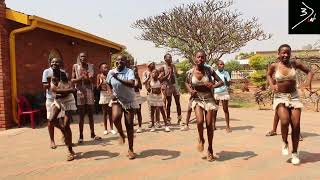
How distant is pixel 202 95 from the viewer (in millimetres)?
7035

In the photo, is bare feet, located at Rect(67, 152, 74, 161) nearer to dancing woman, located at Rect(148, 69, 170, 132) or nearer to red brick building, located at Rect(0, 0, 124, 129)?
dancing woman, located at Rect(148, 69, 170, 132)

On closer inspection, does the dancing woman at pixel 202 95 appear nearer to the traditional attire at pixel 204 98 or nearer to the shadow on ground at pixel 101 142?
the traditional attire at pixel 204 98

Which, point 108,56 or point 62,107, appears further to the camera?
point 108,56

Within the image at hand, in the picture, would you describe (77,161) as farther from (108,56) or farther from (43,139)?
(108,56)

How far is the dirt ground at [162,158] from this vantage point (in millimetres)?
6191

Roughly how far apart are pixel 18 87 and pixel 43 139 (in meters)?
2.71

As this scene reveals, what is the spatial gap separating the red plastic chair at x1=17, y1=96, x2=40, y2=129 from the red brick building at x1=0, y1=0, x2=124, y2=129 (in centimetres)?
14

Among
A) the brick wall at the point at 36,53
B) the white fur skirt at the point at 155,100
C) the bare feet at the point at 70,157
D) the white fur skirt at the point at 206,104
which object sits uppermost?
the brick wall at the point at 36,53

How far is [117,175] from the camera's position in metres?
6.18

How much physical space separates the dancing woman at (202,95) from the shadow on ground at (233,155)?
0.29 m

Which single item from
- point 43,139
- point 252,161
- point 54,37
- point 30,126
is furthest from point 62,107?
point 54,37

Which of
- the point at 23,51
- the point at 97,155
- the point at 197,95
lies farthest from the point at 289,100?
the point at 23,51

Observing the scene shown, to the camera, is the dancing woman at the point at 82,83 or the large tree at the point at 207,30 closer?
the dancing woman at the point at 82,83

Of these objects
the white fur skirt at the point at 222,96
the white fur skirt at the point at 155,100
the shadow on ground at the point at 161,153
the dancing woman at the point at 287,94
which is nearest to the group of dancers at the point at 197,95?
the dancing woman at the point at 287,94
